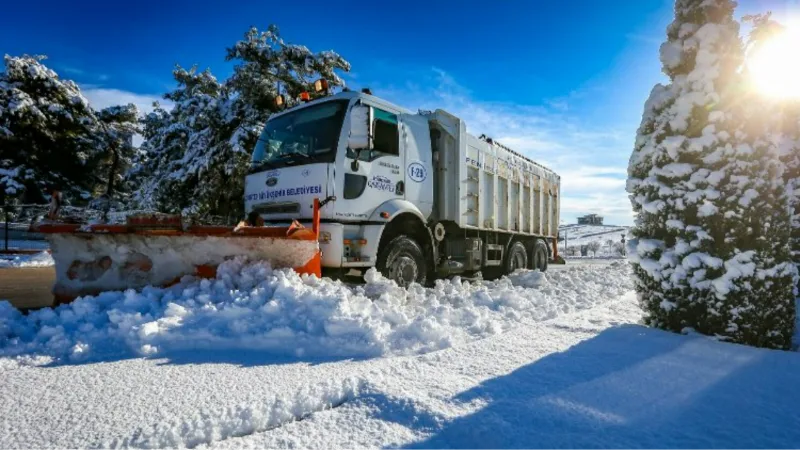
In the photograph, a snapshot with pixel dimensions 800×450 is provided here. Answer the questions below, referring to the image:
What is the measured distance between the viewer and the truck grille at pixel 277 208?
5.07m

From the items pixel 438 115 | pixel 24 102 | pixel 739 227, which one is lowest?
pixel 739 227

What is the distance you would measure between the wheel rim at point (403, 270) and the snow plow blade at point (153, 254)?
4.47 ft

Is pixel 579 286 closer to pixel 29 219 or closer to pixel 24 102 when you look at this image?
pixel 29 219

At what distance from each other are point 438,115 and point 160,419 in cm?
588

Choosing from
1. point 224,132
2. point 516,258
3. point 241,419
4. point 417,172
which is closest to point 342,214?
point 417,172

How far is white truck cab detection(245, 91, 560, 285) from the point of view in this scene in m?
4.94

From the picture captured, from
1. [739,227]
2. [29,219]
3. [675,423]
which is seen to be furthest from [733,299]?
[29,219]

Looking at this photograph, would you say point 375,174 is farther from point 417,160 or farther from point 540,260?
point 540,260

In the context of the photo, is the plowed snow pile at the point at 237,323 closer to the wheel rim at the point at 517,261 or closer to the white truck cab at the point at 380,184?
the white truck cab at the point at 380,184

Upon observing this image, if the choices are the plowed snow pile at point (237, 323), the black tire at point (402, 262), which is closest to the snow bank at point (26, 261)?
the plowed snow pile at point (237, 323)

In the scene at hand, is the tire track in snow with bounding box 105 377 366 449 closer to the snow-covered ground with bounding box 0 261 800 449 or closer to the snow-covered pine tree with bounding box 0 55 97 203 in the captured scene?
the snow-covered ground with bounding box 0 261 800 449

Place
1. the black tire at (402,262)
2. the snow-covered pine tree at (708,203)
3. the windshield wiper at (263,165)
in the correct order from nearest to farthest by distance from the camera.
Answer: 1. the snow-covered pine tree at (708,203)
2. the black tire at (402,262)
3. the windshield wiper at (263,165)

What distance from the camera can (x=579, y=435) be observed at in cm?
176

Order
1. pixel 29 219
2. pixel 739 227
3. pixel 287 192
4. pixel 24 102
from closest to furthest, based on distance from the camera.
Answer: pixel 739 227 → pixel 287 192 → pixel 29 219 → pixel 24 102
